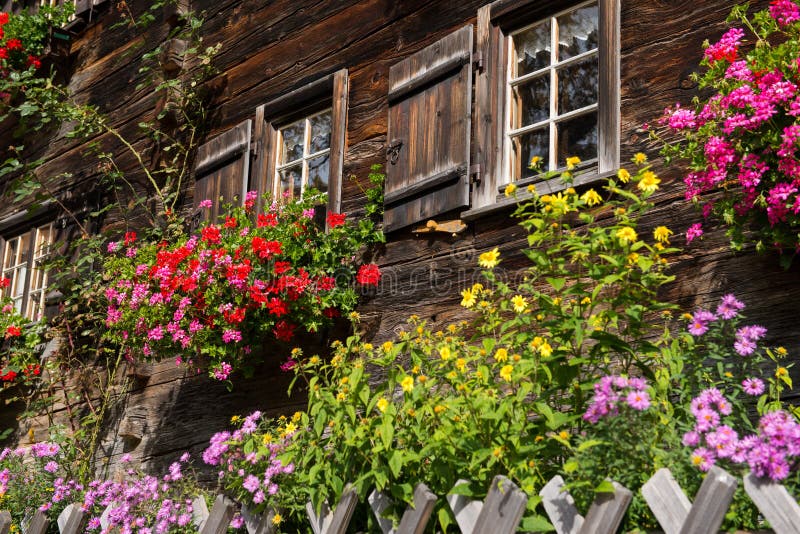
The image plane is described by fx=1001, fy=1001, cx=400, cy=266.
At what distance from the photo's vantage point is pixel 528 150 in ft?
16.1

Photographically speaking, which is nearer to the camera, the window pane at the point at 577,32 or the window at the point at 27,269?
the window pane at the point at 577,32

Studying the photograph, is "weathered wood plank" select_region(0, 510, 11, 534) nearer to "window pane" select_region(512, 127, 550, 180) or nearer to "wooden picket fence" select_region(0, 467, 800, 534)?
"wooden picket fence" select_region(0, 467, 800, 534)

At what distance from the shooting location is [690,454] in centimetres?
285

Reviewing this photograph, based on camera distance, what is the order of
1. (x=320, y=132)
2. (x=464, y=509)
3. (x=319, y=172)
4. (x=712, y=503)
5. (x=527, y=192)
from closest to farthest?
(x=712, y=503) < (x=464, y=509) < (x=527, y=192) < (x=319, y=172) < (x=320, y=132)

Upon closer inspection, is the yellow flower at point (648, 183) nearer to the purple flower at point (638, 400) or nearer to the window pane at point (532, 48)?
the purple flower at point (638, 400)

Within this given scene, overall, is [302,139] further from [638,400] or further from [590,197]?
[638,400]

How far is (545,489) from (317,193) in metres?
3.03

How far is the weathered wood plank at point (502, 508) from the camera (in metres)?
2.98

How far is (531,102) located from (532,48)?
0.96 ft

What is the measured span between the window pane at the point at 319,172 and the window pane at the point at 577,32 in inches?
68.9

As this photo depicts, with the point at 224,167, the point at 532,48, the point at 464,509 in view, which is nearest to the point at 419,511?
the point at 464,509

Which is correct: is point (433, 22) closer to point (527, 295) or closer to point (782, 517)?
point (527, 295)

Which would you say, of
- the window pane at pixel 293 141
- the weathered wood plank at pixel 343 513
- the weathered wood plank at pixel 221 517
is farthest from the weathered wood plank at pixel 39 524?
the window pane at pixel 293 141

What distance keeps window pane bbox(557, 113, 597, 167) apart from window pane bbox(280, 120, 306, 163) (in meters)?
2.06
